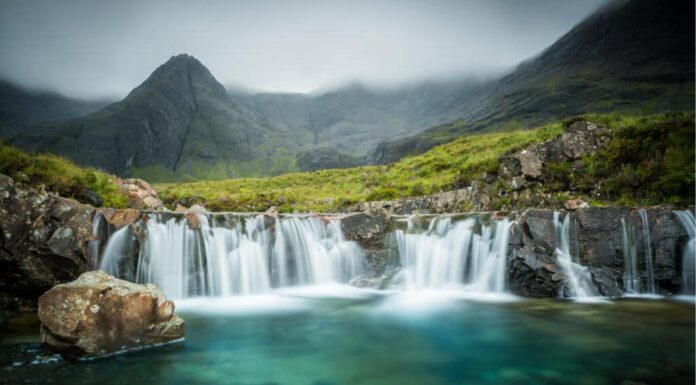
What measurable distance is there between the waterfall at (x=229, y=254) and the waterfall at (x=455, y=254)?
2.45 meters

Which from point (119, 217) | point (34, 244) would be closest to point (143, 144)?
point (119, 217)

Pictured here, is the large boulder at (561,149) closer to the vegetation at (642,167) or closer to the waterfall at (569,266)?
the vegetation at (642,167)

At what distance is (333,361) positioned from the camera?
26.6ft

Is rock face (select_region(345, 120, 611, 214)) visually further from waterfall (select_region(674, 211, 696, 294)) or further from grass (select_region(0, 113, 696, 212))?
waterfall (select_region(674, 211, 696, 294))

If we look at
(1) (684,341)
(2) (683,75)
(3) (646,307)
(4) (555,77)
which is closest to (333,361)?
(1) (684,341)

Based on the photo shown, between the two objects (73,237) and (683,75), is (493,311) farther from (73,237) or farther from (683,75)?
(683,75)

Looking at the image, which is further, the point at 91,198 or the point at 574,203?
the point at 574,203

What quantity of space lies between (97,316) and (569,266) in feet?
47.8

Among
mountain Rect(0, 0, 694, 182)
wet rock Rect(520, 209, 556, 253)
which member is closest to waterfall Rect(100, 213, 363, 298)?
wet rock Rect(520, 209, 556, 253)

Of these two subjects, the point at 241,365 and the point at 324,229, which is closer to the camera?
the point at 241,365

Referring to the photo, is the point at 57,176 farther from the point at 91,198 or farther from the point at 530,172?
the point at 530,172

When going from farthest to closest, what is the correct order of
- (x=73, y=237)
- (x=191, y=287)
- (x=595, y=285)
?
(x=191, y=287) < (x=595, y=285) < (x=73, y=237)

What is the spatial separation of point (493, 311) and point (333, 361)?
21.0ft

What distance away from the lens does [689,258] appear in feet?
41.9
